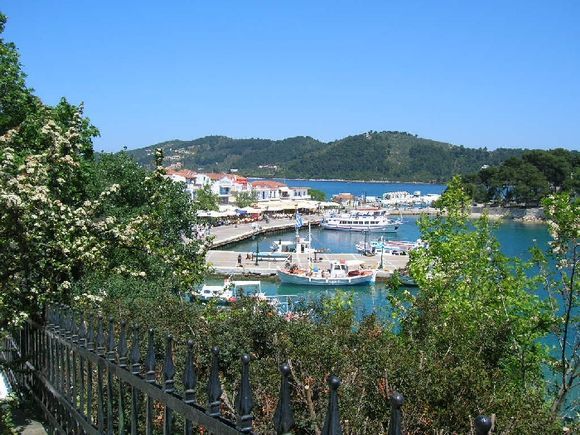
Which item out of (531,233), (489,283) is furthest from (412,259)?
(531,233)

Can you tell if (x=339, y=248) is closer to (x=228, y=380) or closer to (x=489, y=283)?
(x=489, y=283)

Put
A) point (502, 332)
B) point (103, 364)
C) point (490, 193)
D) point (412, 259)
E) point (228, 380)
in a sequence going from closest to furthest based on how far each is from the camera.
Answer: point (103, 364) → point (228, 380) → point (502, 332) → point (412, 259) → point (490, 193)

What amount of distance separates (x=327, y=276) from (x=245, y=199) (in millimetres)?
58440

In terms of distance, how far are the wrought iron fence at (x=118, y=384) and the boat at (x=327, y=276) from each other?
4074 centimetres

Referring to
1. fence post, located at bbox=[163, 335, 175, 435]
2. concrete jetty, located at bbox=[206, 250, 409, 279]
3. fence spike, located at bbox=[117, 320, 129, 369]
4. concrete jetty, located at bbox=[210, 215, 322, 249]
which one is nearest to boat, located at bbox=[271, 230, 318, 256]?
concrete jetty, located at bbox=[206, 250, 409, 279]

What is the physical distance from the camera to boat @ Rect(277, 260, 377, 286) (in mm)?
47000

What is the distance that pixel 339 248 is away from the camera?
7131cm

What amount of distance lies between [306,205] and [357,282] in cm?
6480

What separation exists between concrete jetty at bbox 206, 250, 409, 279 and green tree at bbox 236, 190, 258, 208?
1652 inches

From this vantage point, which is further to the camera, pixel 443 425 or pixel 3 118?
pixel 3 118

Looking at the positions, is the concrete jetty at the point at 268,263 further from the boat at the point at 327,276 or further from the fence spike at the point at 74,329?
the fence spike at the point at 74,329

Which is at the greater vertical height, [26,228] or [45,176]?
[45,176]

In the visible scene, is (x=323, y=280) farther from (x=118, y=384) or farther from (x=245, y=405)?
(x=245, y=405)

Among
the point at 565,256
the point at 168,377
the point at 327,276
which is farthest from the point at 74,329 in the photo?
the point at 327,276
